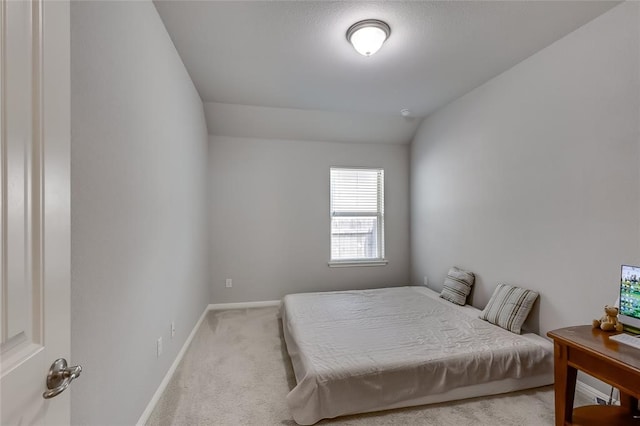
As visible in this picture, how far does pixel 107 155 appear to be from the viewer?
1410mm

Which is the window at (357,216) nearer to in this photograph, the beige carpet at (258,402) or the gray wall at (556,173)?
the gray wall at (556,173)

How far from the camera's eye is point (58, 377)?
683 millimetres

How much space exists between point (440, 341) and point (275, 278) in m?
2.54

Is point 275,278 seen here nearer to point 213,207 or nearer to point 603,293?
point 213,207

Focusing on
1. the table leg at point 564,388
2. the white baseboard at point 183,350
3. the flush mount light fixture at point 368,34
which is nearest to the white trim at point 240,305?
the white baseboard at point 183,350

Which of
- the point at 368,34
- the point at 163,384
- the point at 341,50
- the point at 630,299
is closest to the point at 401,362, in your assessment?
the point at 630,299

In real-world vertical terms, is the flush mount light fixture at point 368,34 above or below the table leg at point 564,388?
above

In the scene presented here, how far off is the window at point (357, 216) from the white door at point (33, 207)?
3.83m

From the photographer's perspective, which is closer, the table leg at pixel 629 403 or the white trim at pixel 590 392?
the table leg at pixel 629 403

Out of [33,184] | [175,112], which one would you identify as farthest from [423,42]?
[33,184]

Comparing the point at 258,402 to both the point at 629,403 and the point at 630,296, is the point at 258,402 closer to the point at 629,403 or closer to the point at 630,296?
the point at 629,403

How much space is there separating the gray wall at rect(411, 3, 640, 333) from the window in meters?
1.24

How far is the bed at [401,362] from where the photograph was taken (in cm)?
185

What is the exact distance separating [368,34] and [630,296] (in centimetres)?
235
